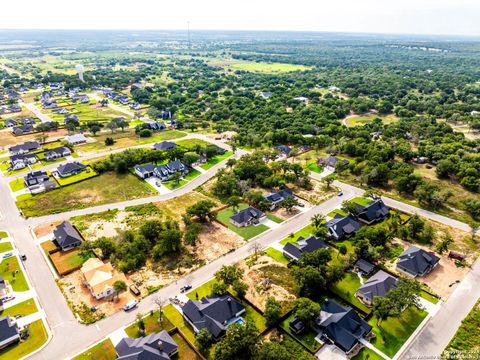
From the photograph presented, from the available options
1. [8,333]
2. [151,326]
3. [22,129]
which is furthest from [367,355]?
[22,129]

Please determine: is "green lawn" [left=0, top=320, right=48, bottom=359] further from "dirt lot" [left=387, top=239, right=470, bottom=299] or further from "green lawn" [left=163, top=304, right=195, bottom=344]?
"dirt lot" [left=387, top=239, right=470, bottom=299]

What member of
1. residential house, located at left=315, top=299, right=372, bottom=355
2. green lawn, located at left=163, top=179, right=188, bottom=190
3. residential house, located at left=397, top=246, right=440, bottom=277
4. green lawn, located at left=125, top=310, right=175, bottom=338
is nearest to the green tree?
residential house, located at left=315, top=299, right=372, bottom=355

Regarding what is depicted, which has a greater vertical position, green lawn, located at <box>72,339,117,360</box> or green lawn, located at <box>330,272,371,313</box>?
green lawn, located at <box>330,272,371,313</box>

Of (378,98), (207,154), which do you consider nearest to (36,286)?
(207,154)

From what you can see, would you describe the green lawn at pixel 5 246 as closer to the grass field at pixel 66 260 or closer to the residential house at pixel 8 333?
the grass field at pixel 66 260

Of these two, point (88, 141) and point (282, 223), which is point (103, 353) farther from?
point (88, 141)

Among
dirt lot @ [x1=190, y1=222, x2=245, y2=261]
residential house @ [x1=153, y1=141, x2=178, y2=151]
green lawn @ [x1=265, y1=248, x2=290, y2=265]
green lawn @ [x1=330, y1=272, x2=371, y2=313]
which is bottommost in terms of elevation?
dirt lot @ [x1=190, y1=222, x2=245, y2=261]
